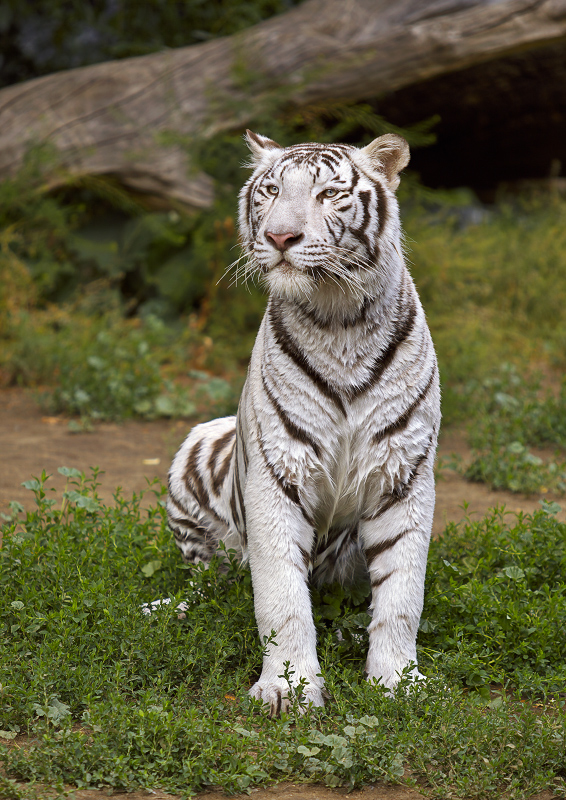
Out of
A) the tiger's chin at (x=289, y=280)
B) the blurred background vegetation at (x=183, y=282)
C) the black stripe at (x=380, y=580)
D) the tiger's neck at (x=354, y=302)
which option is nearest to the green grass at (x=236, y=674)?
the black stripe at (x=380, y=580)

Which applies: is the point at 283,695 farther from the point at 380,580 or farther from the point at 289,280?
the point at 289,280

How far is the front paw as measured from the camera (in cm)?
271

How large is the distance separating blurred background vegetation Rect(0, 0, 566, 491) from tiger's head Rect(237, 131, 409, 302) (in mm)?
2754

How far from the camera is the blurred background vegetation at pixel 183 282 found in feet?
20.7

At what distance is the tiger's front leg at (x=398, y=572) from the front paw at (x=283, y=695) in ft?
0.72

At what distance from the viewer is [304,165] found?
9.52ft

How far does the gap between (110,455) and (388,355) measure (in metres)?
2.92

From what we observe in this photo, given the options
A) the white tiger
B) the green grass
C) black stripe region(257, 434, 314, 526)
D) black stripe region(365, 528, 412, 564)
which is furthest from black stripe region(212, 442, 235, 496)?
black stripe region(365, 528, 412, 564)

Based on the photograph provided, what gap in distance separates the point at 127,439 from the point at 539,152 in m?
8.58

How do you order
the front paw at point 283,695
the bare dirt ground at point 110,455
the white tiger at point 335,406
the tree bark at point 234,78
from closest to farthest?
the front paw at point 283,695
the white tiger at point 335,406
the bare dirt ground at point 110,455
the tree bark at point 234,78

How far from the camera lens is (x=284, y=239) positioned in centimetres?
275

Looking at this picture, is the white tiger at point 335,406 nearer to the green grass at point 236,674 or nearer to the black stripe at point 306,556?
the black stripe at point 306,556

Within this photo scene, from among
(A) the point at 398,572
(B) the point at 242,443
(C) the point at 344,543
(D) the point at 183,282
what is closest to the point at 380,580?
(A) the point at 398,572

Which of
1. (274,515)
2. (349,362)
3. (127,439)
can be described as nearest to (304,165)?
(349,362)
